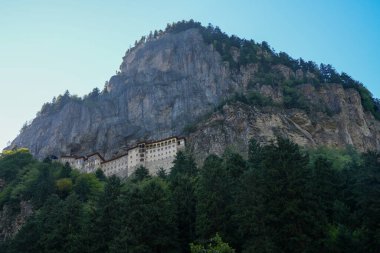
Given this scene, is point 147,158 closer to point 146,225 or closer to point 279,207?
point 146,225

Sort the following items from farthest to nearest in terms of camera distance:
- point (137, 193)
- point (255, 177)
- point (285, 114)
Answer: point (285, 114) → point (137, 193) → point (255, 177)

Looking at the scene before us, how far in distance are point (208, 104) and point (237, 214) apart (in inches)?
2882

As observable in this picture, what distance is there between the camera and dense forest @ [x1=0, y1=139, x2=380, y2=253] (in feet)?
104

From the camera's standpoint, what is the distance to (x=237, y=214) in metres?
34.1

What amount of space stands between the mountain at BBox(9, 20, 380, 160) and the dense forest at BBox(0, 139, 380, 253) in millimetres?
39406

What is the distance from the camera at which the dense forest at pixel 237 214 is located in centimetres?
3159

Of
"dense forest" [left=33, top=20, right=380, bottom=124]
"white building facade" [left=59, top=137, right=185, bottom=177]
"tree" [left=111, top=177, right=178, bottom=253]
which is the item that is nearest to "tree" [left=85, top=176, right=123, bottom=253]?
"tree" [left=111, top=177, right=178, bottom=253]

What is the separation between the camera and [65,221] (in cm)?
4216

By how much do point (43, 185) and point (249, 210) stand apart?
35575mm

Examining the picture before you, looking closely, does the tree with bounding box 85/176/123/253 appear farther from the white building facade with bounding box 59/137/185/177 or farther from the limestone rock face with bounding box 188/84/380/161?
the white building facade with bounding box 59/137/185/177

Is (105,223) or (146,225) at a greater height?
(105,223)

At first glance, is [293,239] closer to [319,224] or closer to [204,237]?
[319,224]

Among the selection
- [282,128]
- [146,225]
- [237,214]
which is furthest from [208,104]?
[237,214]

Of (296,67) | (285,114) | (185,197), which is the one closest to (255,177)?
(185,197)
